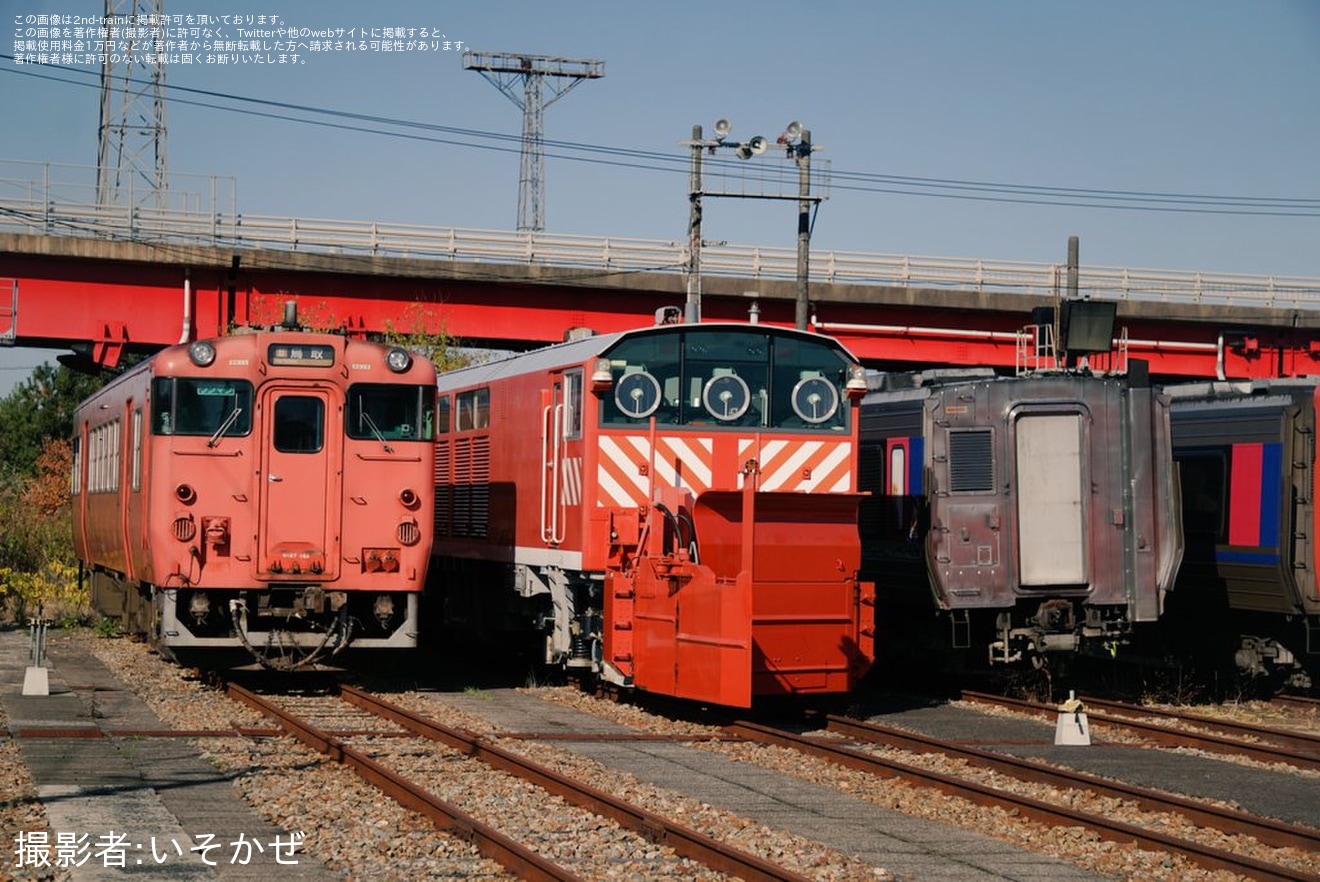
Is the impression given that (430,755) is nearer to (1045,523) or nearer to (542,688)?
(542,688)

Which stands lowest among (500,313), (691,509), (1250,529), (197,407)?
(1250,529)

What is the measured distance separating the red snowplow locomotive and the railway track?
199cm

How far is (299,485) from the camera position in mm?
16438

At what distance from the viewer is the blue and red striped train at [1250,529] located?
55.8ft

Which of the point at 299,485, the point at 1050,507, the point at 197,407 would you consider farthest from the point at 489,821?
the point at 1050,507

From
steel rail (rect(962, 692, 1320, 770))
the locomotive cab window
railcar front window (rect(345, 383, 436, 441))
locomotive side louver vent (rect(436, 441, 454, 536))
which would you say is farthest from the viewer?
locomotive side louver vent (rect(436, 441, 454, 536))

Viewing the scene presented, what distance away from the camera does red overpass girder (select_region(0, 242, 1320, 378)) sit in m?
34.5

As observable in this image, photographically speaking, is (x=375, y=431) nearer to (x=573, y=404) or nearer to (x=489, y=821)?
(x=573, y=404)

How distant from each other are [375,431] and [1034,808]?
8.55 meters

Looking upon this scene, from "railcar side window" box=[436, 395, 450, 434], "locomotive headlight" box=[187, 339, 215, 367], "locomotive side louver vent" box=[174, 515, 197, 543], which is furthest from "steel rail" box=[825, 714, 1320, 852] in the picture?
"railcar side window" box=[436, 395, 450, 434]

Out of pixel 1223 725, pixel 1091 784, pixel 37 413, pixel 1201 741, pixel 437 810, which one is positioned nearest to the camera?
pixel 437 810

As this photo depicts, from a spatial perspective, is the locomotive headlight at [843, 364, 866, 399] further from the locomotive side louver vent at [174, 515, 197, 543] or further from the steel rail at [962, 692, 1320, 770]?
the locomotive side louver vent at [174, 515, 197, 543]

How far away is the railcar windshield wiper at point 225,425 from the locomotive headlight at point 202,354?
53 centimetres

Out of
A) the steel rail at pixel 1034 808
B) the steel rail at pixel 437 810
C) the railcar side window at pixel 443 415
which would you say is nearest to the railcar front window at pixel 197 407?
the steel rail at pixel 437 810
